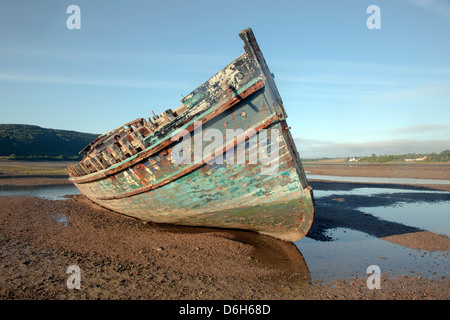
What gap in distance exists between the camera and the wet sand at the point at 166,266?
3.90 metres

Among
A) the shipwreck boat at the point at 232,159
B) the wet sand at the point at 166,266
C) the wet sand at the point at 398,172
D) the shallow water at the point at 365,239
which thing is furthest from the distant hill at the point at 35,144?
the shallow water at the point at 365,239

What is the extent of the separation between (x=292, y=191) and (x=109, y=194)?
5.55m

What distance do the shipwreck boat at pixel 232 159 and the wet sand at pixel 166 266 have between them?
2.37 feet

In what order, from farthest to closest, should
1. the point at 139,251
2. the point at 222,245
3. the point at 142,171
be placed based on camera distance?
the point at 142,171, the point at 222,245, the point at 139,251

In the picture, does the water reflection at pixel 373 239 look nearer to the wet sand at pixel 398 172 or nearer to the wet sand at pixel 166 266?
the wet sand at pixel 166 266

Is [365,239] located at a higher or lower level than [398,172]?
lower

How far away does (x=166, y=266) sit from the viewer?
189 inches

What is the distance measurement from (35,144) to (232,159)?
70.7m

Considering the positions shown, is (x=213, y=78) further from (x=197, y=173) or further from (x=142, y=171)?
(x=142, y=171)

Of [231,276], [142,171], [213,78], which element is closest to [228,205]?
[231,276]

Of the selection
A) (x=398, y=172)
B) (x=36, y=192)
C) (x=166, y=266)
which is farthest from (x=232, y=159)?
(x=398, y=172)

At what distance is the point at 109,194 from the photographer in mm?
8117

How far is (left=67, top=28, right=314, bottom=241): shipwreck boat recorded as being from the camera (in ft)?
18.1

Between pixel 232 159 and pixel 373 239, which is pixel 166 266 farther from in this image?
pixel 373 239
